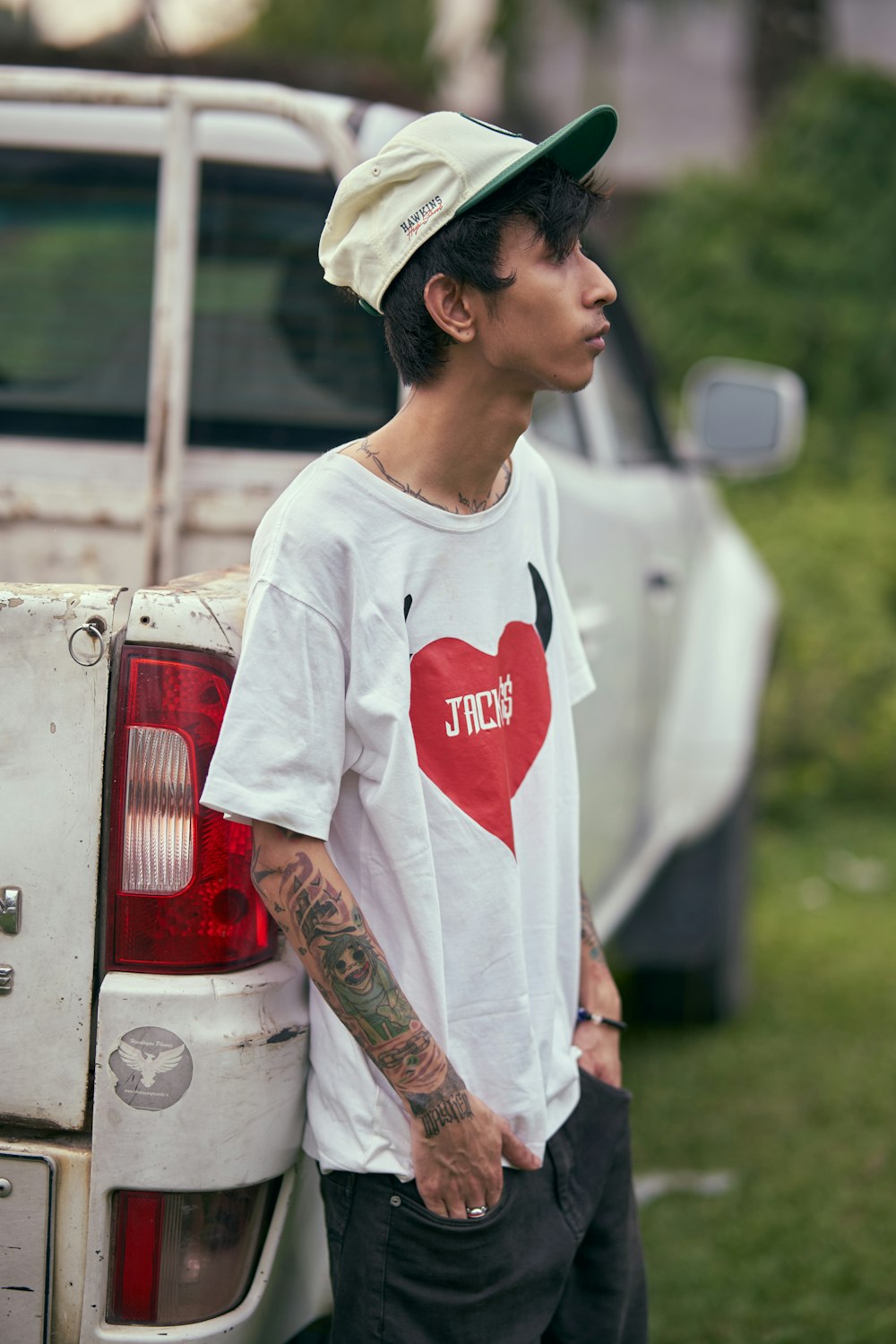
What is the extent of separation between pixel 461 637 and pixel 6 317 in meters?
1.87

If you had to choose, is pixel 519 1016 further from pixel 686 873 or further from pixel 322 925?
pixel 686 873

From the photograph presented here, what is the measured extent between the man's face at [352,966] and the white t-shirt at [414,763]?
84mm

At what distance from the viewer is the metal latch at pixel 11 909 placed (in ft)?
5.91

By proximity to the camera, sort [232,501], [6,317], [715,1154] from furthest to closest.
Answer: [715,1154] → [6,317] → [232,501]

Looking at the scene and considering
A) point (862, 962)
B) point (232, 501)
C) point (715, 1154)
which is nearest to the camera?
point (232, 501)

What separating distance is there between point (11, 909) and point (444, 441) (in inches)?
29.6

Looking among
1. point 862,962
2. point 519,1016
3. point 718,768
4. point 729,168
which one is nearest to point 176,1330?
point 519,1016

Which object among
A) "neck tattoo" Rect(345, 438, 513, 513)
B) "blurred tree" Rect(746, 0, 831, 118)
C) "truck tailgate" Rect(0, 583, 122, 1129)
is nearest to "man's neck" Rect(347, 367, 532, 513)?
"neck tattoo" Rect(345, 438, 513, 513)

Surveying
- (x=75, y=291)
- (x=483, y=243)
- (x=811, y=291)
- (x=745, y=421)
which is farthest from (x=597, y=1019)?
(x=811, y=291)

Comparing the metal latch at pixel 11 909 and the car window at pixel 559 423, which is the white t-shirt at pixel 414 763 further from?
the car window at pixel 559 423

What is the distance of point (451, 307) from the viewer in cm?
175

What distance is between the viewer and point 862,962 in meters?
4.97

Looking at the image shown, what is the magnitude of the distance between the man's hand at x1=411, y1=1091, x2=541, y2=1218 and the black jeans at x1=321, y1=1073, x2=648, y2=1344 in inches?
1.0

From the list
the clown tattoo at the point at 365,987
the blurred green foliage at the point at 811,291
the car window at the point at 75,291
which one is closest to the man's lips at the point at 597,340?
the clown tattoo at the point at 365,987
